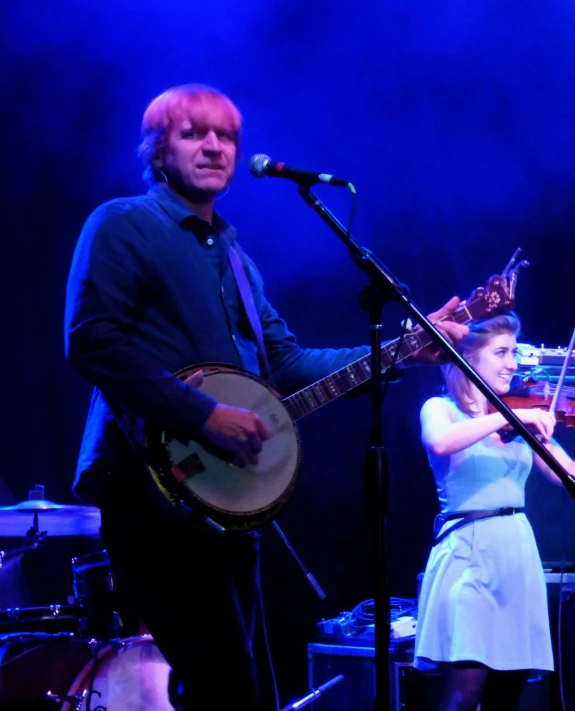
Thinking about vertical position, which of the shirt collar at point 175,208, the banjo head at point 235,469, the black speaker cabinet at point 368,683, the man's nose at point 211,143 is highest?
the man's nose at point 211,143

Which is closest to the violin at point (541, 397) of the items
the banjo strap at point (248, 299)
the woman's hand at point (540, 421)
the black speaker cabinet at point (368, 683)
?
the woman's hand at point (540, 421)

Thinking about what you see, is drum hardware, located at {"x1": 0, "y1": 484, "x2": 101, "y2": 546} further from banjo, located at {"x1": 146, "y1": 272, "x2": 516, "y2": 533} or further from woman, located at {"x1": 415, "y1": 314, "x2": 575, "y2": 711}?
banjo, located at {"x1": 146, "y1": 272, "x2": 516, "y2": 533}

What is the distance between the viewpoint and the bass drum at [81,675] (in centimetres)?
391

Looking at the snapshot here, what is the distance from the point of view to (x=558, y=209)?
5.09 meters

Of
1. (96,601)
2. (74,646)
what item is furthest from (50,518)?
(74,646)

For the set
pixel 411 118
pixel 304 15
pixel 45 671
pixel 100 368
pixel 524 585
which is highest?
pixel 304 15

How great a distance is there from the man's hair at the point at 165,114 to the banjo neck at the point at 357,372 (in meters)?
0.79

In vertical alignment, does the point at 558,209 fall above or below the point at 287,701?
above

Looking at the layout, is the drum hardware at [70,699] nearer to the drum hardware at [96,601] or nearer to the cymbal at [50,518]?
the drum hardware at [96,601]

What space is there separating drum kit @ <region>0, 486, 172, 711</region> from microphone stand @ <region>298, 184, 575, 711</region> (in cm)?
227

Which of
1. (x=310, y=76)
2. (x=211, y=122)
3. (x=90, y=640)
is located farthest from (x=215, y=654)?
(x=310, y=76)

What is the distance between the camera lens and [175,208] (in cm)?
248

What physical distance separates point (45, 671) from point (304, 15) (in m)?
3.71

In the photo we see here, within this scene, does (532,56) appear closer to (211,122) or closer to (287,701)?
(211,122)
